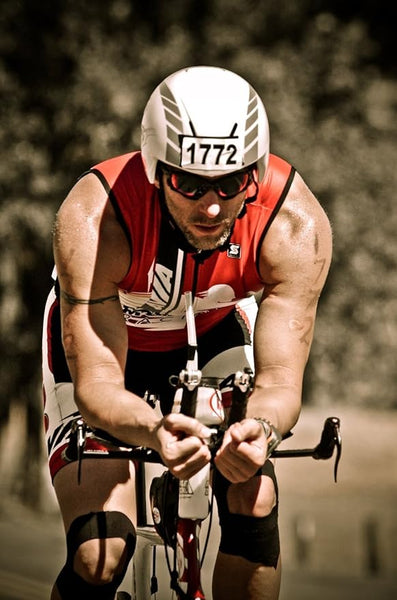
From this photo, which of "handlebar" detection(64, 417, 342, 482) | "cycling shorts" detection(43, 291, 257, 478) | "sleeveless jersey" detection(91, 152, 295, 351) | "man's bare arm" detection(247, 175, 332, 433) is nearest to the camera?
"handlebar" detection(64, 417, 342, 482)

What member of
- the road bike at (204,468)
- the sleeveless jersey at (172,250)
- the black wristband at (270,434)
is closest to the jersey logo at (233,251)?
the sleeveless jersey at (172,250)

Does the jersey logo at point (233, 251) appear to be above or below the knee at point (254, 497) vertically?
above

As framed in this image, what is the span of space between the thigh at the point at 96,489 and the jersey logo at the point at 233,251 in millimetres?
918

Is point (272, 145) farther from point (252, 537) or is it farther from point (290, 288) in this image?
point (252, 537)

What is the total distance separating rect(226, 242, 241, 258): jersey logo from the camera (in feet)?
15.6

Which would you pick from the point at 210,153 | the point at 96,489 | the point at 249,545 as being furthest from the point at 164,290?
the point at 249,545

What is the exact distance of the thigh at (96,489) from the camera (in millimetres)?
4590

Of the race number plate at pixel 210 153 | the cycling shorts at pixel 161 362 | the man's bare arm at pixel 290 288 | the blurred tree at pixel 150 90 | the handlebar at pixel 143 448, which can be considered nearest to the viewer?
the handlebar at pixel 143 448

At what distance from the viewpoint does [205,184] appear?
4457 millimetres

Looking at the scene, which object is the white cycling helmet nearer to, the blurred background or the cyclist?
the cyclist

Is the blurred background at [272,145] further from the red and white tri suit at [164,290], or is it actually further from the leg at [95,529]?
the leg at [95,529]

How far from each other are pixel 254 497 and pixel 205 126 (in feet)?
4.51

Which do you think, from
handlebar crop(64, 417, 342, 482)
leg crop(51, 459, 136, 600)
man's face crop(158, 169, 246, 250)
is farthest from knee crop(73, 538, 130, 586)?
man's face crop(158, 169, 246, 250)

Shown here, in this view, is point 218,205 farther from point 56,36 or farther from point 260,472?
point 56,36
